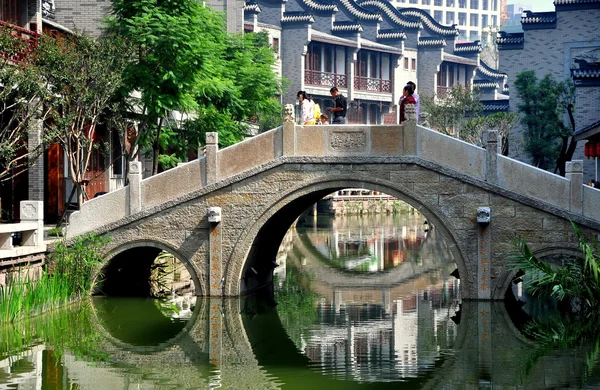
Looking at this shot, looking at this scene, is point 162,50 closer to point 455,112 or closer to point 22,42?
point 22,42

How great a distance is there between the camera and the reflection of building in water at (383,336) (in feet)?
52.4

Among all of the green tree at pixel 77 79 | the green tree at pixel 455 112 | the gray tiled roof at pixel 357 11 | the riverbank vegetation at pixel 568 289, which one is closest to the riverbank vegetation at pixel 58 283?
the green tree at pixel 77 79

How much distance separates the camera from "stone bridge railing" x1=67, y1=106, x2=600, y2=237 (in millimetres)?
20031

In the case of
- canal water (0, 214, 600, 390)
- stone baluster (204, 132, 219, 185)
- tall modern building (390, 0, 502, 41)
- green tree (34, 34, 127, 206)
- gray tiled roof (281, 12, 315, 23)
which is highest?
tall modern building (390, 0, 502, 41)

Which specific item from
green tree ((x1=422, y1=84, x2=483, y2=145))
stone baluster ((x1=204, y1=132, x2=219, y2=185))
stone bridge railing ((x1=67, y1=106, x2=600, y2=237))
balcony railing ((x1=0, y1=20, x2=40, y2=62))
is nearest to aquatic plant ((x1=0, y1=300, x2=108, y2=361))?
stone bridge railing ((x1=67, y1=106, x2=600, y2=237))

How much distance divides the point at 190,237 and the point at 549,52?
27756mm

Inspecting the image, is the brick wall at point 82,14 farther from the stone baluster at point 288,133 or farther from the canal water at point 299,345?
the stone baluster at point 288,133

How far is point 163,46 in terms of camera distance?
23.8m

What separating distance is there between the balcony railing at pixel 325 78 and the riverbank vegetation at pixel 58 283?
115 feet

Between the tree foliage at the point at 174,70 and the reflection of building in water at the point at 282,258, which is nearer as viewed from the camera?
the tree foliage at the point at 174,70

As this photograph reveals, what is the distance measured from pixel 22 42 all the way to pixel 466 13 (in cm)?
9399

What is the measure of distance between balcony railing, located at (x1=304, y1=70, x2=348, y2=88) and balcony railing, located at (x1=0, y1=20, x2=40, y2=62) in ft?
106

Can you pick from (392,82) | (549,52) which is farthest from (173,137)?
(392,82)

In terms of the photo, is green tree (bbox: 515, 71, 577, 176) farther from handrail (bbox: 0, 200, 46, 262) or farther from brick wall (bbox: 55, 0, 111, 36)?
handrail (bbox: 0, 200, 46, 262)
